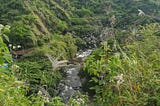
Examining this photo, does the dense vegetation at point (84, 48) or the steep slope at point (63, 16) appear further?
the steep slope at point (63, 16)

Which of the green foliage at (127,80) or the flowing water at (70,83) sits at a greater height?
the green foliage at (127,80)

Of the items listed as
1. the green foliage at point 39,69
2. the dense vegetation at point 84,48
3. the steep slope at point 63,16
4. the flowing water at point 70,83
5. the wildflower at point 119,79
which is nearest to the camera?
the wildflower at point 119,79

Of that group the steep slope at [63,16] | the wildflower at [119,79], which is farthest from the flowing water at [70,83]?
the wildflower at [119,79]

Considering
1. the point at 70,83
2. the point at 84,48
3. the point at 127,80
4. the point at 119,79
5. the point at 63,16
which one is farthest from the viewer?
the point at 63,16

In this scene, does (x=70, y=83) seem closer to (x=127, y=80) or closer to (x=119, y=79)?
(x=127, y=80)

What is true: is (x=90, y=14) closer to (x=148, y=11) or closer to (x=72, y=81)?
(x=148, y=11)

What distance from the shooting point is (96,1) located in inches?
1476

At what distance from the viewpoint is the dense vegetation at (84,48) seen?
318 cm

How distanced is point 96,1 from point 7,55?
34.9 metres

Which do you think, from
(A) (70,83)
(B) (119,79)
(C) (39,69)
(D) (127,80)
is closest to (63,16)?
(A) (70,83)

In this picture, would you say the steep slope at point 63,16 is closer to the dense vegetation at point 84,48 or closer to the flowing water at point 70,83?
the dense vegetation at point 84,48

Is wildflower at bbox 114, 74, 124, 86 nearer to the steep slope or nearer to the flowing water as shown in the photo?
the flowing water

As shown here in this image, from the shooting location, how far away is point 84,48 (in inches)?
1003

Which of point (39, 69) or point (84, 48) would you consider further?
point (84, 48)
